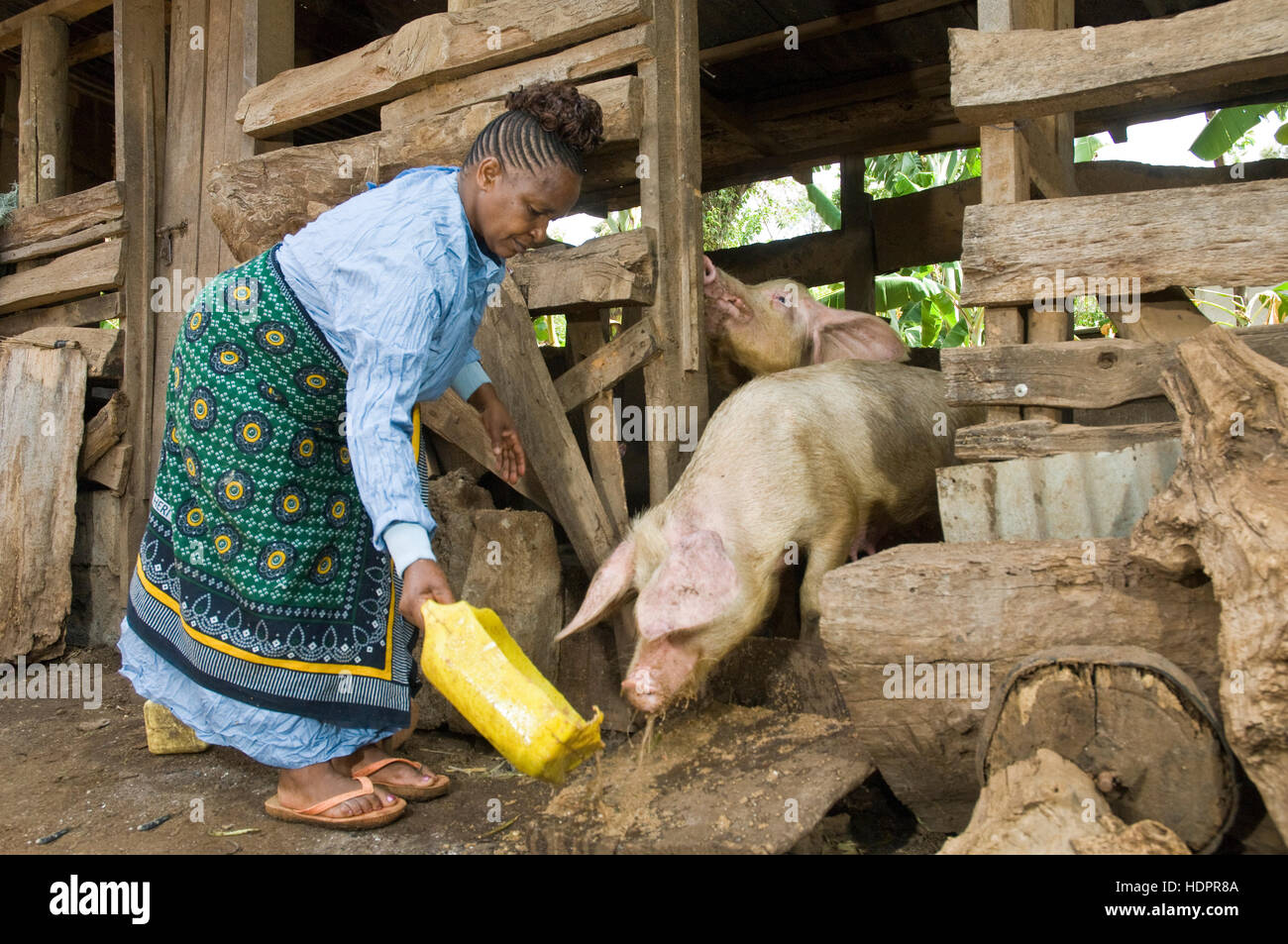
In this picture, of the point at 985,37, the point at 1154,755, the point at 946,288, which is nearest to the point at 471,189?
the point at 985,37

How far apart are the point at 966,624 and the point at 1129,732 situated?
0.44 m


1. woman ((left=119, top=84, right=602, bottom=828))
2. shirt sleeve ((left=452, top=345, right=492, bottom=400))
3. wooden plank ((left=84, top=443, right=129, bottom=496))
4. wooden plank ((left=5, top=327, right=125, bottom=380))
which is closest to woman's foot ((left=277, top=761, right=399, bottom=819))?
woman ((left=119, top=84, right=602, bottom=828))

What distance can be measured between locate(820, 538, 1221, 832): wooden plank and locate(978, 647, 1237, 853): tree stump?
0.11 metres

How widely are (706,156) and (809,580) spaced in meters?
4.88

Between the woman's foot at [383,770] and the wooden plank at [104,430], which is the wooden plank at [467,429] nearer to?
the woman's foot at [383,770]

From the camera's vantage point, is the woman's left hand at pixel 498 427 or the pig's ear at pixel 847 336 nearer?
the woman's left hand at pixel 498 427

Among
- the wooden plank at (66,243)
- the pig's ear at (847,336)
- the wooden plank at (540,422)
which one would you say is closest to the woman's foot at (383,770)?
the wooden plank at (540,422)

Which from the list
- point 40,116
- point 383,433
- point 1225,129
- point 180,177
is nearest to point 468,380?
point 383,433

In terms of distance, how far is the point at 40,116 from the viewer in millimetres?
5980

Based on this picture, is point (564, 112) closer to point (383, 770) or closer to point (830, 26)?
point (383, 770)

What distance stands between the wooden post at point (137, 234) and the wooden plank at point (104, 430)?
48mm

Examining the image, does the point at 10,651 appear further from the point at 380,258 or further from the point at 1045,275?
the point at 1045,275

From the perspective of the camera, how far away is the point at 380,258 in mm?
2453

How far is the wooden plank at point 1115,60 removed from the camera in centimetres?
289
